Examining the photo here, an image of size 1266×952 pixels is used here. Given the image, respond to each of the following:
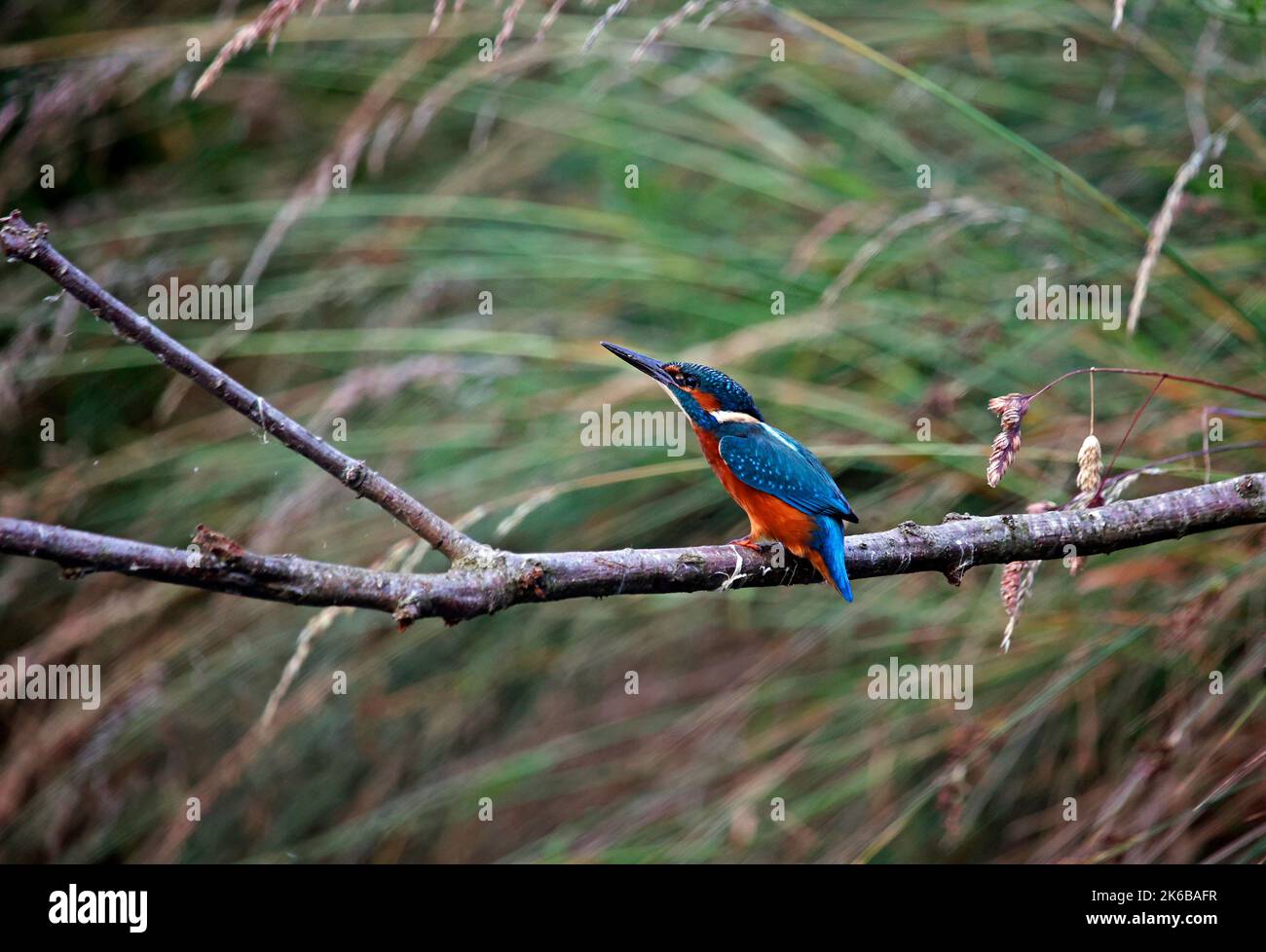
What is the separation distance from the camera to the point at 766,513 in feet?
6.40

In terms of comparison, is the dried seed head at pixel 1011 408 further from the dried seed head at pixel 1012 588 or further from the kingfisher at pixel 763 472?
the kingfisher at pixel 763 472

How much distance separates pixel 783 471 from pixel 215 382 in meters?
1.01

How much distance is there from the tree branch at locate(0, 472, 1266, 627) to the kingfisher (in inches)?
2.0

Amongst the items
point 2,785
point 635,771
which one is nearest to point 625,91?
point 635,771

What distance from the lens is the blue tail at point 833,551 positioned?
1.68 meters

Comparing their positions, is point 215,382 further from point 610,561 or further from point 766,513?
point 766,513

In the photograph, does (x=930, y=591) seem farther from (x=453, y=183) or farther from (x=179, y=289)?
(x=179, y=289)

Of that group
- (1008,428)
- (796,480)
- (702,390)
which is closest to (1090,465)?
(1008,428)

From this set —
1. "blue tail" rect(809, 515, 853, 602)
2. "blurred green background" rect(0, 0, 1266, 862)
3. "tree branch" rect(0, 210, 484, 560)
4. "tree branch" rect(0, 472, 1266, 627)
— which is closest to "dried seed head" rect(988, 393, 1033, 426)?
"tree branch" rect(0, 472, 1266, 627)

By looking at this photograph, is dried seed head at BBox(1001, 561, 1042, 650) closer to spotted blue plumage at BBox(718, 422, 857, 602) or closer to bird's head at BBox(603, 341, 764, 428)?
spotted blue plumage at BBox(718, 422, 857, 602)

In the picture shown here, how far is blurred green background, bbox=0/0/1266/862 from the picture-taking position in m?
2.49

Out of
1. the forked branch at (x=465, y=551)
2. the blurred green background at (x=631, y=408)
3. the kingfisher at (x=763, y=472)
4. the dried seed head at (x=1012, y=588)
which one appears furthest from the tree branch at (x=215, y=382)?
the blurred green background at (x=631, y=408)

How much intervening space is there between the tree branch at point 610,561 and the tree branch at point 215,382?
8 cm
